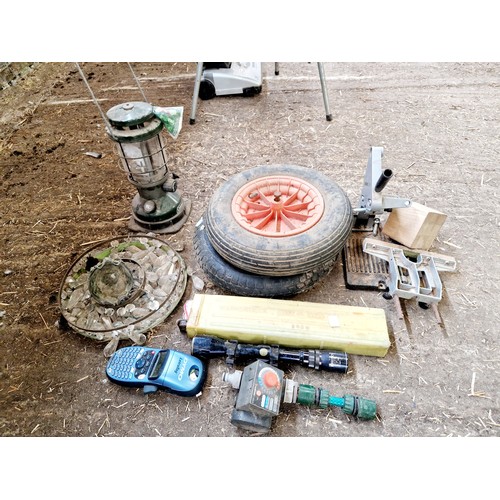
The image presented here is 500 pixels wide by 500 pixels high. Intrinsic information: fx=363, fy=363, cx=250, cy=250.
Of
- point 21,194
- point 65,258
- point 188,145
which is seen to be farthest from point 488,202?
point 21,194

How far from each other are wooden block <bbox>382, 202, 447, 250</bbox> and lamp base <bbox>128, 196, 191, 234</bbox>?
1.72 meters

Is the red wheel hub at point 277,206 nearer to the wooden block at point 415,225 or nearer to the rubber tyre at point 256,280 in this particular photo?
the rubber tyre at point 256,280

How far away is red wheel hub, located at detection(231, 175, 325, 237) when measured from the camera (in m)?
2.54

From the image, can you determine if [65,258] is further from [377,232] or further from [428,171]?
[428,171]

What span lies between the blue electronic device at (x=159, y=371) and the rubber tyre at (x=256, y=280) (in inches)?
22.1

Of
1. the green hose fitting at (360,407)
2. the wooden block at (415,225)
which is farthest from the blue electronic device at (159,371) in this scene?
the wooden block at (415,225)

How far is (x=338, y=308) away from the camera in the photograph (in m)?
2.43

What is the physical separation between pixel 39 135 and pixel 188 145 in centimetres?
181

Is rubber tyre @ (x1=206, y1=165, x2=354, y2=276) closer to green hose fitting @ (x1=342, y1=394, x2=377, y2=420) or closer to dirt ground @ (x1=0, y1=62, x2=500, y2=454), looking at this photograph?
dirt ground @ (x1=0, y1=62, x2=500, y2=454)

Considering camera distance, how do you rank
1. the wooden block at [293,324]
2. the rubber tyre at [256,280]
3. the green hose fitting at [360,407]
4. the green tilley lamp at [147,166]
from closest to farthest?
the green hose fitting at [360,407]
the wooden block at [293,324]
the rubber tyre at [256,280]
the green tilley lamp at [147,166]

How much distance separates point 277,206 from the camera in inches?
103

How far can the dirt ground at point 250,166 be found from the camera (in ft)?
7.09

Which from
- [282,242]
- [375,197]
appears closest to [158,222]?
[282,242]

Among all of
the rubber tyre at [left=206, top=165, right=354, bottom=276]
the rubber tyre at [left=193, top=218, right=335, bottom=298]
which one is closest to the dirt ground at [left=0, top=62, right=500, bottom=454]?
the rubber tyre at [left=193, top=218, right=335, bottom=298]
